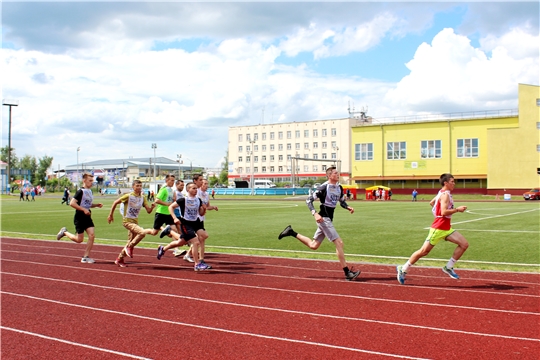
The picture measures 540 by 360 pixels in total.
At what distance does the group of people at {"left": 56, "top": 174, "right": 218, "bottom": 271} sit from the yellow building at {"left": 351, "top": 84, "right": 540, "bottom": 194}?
5622cm

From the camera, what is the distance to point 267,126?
112875mm

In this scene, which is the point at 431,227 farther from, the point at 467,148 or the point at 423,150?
the point at 423,150

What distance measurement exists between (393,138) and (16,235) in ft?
198

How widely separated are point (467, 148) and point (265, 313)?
66.1 meters

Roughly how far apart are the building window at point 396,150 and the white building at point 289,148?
1047 inches

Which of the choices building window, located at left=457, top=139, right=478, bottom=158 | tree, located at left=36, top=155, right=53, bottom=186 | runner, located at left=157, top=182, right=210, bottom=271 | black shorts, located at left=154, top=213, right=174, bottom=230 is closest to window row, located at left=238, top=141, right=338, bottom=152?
building window, located at left=457, top=139, right=478, bottom=158

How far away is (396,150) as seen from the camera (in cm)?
7300

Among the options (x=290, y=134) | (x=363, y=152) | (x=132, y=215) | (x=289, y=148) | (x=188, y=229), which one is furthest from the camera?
(x=289, y=148)

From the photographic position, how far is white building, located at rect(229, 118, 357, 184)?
10450cm

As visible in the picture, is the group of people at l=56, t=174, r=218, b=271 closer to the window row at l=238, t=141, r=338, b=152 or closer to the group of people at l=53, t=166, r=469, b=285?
the group of people at l=53, t=166, r=469, b=285

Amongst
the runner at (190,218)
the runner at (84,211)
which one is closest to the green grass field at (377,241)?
the runner at (190,218)

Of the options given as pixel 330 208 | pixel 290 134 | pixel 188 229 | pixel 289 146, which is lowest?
pixel 188 229

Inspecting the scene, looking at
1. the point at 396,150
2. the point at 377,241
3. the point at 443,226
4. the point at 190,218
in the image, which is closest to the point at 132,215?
the point at 190,218

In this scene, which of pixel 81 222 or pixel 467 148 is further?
pixel 467 148
